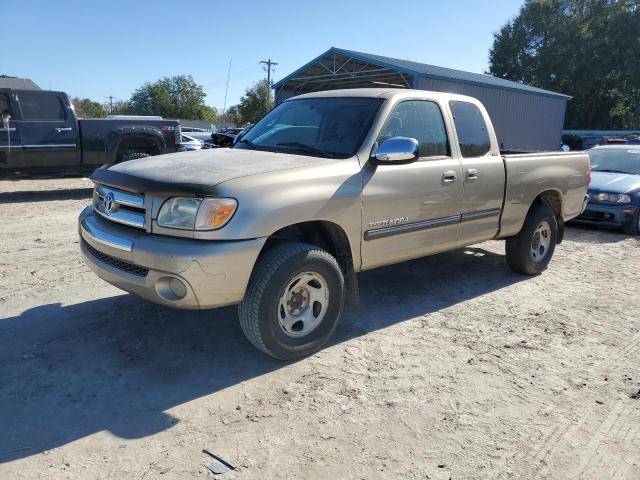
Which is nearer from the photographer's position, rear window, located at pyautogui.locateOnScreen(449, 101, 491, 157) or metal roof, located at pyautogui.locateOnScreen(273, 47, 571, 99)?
rear window, located at pyautogui.locateOnScreen(449, 101, 491, 157)

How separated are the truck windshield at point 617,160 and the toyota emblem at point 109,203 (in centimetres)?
966

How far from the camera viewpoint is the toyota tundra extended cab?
10.3ft

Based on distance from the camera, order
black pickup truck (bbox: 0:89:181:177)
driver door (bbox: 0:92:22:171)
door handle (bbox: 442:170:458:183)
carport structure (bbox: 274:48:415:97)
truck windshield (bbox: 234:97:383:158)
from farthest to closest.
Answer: carport structure (bbox: 274:48:415:97) → black pickup truck (bbox: 0:89:181:177) → driver door (bbox: 0:92:22:171) → door handle (bbox: 442:170:458:183) → truck windshield (bbox: 234:97:383:158)

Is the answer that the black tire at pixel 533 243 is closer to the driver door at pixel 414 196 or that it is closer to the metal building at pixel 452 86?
the driver door at pixel 414 196

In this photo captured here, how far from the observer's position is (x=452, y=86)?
67.8 feet

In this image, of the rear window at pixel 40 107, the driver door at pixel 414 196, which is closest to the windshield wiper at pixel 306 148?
the driver door at pixel 414 196

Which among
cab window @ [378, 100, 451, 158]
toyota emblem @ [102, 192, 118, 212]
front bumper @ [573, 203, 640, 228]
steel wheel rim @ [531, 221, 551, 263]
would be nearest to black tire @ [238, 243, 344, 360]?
toyota emblem @ [102, 192, 118, 212]

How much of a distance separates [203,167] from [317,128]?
1.20 metres

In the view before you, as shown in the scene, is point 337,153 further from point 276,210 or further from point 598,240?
point 598,240

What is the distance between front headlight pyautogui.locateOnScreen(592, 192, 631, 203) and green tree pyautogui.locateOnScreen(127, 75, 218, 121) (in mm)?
85152

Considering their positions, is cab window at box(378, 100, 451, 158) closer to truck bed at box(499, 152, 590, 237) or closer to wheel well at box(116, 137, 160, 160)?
truck bed at box(499, 152, 590, 237)

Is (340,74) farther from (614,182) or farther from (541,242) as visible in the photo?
(541,242)

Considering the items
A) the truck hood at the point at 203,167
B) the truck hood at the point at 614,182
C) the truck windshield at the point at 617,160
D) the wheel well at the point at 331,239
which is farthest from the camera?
the truck windshield at the point at 617,160

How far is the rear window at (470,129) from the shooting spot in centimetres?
487
